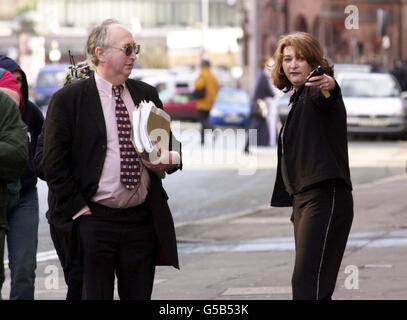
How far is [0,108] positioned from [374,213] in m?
8.54

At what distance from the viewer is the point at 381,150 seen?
78.3ft

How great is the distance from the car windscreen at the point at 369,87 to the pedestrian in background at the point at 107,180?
72.4 feet

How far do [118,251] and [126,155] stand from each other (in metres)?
0.46

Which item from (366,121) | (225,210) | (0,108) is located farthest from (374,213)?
(366,121)

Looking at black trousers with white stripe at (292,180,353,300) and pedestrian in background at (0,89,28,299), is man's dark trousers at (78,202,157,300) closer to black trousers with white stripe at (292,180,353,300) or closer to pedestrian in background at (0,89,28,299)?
pedestrian in background at (0,89,28,299)

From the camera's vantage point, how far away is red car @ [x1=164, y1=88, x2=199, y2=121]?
124ft

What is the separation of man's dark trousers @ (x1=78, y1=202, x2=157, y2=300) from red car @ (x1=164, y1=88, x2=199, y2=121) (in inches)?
1254

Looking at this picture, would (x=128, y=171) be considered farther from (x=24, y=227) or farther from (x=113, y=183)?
(x=24, y=227)

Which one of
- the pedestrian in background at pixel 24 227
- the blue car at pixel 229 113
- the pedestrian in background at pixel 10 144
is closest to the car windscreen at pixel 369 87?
the blue car at pixel 229 113

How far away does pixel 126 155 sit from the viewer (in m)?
5.77

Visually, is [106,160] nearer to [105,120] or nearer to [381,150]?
[105,120]

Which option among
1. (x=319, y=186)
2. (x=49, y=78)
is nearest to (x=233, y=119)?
(x=49, y=78)

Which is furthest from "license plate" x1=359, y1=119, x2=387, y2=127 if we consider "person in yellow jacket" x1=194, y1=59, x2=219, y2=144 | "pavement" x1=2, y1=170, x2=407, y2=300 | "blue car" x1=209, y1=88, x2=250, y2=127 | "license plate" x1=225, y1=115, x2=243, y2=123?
"pavement" x1=2, y1=170, x2=407, y2=300

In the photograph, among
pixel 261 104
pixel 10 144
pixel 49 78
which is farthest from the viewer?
pixel 49 78
